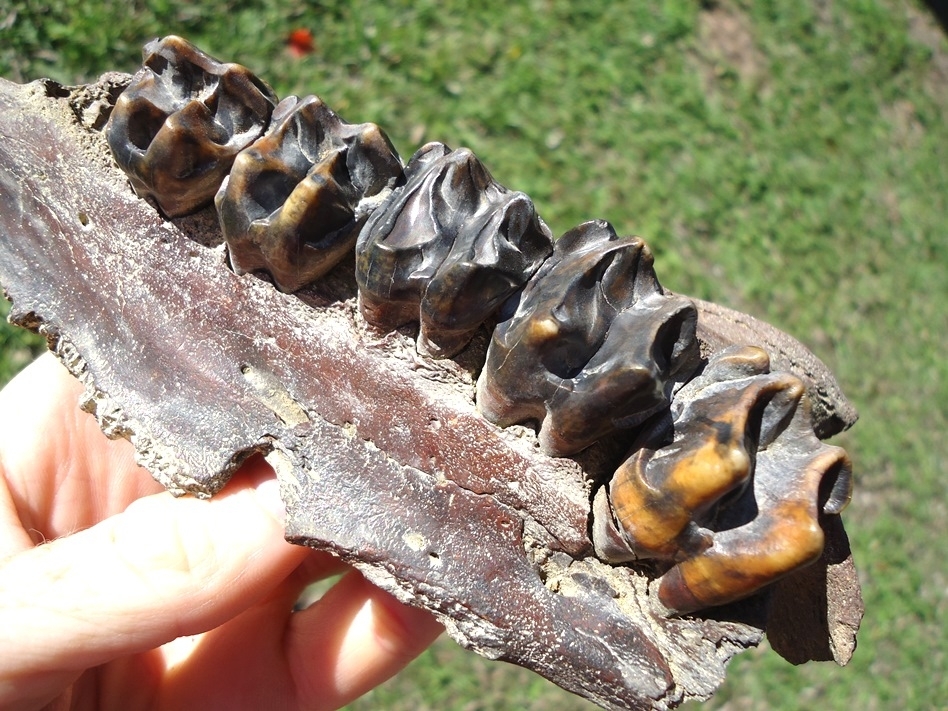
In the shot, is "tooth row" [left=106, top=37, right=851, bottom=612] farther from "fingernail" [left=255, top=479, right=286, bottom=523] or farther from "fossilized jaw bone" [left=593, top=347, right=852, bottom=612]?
"fingernail" [left=255, top=479, right=286, bottom=523]

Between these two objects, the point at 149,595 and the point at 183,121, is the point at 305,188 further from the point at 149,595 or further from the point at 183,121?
the point at 149,595

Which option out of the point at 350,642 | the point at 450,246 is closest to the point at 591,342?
the point at 450,246

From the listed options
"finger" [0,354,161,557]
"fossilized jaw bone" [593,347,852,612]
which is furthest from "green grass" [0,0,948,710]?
"fossilized jaw bone" [593,347,852,612]

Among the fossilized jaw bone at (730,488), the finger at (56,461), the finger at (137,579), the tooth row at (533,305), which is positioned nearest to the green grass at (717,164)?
the finger at (56,461)

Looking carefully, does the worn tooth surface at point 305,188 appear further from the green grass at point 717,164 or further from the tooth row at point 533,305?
the green grass at point 717,164

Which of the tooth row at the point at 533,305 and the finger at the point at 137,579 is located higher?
the tooth row at the point at 533,305

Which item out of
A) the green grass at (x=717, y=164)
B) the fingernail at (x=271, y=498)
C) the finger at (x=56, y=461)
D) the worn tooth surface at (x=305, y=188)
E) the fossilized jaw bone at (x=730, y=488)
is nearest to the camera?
the fossilized jaw bone at (x=730, y=488)

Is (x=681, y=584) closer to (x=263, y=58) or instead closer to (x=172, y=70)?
(x=172, y=70)
